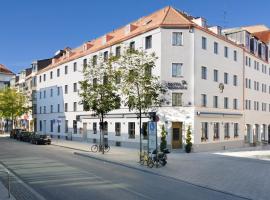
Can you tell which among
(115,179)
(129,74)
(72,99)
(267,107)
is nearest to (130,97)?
(129,74)

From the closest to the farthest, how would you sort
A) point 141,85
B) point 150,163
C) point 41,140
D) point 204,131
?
point 150,163 < point 141,85 < point 204,131 < point 41,140

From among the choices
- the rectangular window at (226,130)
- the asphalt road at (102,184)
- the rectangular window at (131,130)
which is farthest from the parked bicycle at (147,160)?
the rectangular window at (226,130)

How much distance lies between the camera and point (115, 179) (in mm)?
16250

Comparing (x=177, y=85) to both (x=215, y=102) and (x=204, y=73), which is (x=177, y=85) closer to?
(x=204, y=73)

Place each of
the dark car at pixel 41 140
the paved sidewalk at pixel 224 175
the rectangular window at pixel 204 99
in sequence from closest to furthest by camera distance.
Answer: the paved sidewalk at pixel 224 175
the rectangular window at pixel 204 99
the dark car at pixel 41 140

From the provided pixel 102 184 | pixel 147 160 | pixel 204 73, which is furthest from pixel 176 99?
pixel 102 184

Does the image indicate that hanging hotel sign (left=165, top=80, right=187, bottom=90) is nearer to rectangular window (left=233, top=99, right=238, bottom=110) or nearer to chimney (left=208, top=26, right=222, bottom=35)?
chimney (left=208, top=26, right=222, bottom=35)

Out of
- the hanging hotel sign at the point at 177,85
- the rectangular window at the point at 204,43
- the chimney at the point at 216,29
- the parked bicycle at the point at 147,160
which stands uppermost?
the chimney at the point at 216,29

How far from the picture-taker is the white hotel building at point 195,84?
3180cm

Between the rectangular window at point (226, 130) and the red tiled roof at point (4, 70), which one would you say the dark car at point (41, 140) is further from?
the red tiled roof at point (4, 70)

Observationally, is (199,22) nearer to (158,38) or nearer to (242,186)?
(158,38)

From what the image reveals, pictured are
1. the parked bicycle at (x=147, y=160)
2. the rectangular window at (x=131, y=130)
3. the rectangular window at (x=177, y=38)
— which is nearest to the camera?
the parked bicycle at (x=147, y=160)

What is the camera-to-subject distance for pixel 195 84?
32.1m

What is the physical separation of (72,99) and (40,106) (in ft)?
56.0
